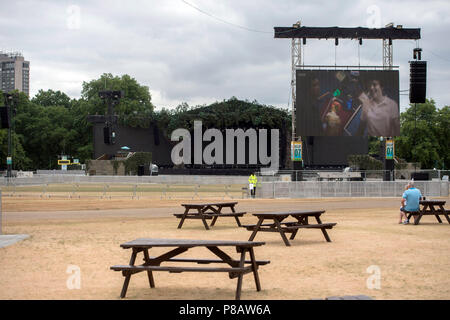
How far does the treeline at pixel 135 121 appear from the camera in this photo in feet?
230

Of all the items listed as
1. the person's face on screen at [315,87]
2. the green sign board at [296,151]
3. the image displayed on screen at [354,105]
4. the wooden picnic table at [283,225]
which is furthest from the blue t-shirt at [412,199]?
the green sign board at [296,151]

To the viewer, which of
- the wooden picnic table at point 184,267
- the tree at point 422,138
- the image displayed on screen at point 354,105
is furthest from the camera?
the tree at point 422,138

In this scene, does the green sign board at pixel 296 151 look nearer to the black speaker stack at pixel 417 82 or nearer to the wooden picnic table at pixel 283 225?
the black speaker stack at pixel 417 82

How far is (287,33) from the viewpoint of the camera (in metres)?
44.2

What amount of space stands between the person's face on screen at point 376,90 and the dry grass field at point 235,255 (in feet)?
79.5

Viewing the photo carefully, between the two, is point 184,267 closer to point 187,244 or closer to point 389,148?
point 187,244

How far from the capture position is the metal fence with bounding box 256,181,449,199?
3531 cm

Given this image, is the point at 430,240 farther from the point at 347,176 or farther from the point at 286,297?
the point at 347,176

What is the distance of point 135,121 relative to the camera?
7244 centimetres

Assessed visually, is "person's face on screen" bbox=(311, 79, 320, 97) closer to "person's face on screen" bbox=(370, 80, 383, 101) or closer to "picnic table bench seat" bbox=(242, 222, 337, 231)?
"person's face on screen" bbox=(370, 80, 383, 101)

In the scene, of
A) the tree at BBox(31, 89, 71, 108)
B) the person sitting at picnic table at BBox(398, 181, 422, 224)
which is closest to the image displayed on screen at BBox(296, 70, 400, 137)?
the person sitting at picnic table at BBox(398, 181, 422, 224)

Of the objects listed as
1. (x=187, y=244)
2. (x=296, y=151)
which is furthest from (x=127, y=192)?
(x=187, y=244)

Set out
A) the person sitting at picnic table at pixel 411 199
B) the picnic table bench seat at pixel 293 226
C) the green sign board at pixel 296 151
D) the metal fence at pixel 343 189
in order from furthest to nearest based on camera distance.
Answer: the green sign board at pixel 296 151 → the metal fence at pixel 343 189 → the person sitting at picnic table at pixel 411 199 → the picnic table bench seat at pixel 293 226

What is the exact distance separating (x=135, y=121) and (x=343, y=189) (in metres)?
40.8
